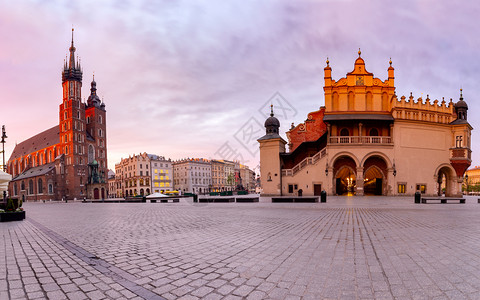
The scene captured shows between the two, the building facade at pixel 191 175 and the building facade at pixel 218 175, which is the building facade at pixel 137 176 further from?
the building facade at pixel 218 175

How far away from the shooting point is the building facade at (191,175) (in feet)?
339

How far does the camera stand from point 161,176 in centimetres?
9925

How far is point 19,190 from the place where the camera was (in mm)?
75438

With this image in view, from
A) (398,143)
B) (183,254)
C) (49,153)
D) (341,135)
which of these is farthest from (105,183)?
(183,254)

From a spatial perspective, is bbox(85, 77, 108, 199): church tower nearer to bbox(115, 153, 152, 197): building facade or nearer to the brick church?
the brick church

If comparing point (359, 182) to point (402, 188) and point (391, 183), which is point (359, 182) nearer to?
point (391, 183)

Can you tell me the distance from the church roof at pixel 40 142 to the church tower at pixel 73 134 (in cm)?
886

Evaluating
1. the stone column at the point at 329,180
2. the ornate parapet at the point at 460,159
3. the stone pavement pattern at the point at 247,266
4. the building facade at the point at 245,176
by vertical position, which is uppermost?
the ornate parapet at the point at 460,159

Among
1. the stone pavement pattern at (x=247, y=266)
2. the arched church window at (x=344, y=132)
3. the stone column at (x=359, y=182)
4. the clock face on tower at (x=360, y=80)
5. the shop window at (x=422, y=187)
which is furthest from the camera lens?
the arched church window at (x=344, y=132)

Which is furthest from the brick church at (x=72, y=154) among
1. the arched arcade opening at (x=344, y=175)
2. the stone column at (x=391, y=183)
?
the stone column at (x=391, y=183)

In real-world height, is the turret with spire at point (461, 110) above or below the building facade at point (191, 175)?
above

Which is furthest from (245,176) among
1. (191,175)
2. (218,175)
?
(191,175)

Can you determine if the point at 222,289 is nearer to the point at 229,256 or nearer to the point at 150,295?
the point at 150,295

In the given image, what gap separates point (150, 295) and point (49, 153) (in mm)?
91708
